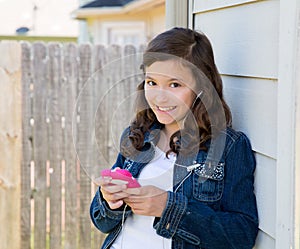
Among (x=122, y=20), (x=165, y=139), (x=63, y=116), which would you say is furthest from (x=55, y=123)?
(x=122, y=20)

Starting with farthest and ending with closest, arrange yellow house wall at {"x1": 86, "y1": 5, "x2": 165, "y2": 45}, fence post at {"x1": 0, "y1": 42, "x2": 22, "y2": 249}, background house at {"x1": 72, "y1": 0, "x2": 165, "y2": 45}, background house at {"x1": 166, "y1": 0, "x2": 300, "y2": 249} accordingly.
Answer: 1. background house at {"x1": 72, "y1": 0, "x2": 165, "y2": 45}
2. yellow house wall at {"x1": 86, "y1": 5, "x2": 165, "y2": 45}
3. fence post at {"x1": 0, "y1": 42, "x2": 22, "y2": 249}
4. background house at {"x1": 166, "y1": 0, "x2": 300, "y2": 249}

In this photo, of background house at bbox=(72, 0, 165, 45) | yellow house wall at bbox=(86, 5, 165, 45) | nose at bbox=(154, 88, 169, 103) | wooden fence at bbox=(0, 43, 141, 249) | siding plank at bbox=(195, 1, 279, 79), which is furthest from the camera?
background house at bbox=(72, 0, 165, 45)

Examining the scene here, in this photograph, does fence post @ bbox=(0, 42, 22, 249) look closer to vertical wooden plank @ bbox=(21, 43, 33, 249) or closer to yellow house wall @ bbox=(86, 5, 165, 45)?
vertical wooden plank @ bbox=(21, 43, 33, 249)

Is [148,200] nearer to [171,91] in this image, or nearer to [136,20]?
[171,91]

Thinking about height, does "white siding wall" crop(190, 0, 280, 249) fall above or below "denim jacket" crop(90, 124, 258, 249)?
above

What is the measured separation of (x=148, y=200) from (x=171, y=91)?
0.30 m

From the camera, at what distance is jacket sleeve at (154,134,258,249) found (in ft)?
5.98

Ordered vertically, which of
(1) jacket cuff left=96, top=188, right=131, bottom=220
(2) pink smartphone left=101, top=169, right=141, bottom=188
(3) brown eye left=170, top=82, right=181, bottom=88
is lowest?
(1) jacket cuff left=96, top=188, right=131, bottom=220

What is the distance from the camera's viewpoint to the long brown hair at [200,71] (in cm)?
193

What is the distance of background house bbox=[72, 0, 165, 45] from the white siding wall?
584cm

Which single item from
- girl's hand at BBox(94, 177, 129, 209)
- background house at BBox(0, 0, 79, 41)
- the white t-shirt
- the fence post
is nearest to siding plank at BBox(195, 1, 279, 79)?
the white t-shirt

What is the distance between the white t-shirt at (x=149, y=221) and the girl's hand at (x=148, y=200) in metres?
0.11

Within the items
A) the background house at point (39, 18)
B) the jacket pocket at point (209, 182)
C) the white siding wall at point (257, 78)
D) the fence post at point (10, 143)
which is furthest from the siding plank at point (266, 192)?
the background house at point (39, 18)

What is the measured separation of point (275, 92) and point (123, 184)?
436 millimetres
